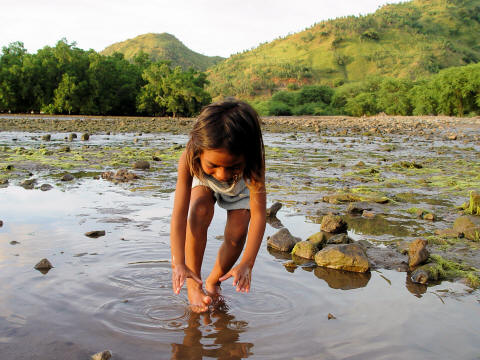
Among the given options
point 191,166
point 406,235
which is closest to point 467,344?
point 191,166

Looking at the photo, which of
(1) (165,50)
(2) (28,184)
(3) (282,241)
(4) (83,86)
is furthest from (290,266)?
(1) (165,50)

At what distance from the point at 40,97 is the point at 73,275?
137 ft

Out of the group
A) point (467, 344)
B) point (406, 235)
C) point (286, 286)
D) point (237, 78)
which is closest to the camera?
point (467, 344)

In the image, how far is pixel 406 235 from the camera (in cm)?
386

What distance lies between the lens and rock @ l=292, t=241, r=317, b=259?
3323 millimetres

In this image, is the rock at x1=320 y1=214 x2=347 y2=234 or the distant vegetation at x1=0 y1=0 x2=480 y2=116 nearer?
the rock at x1=320 y1=214 x2=347 y2=234

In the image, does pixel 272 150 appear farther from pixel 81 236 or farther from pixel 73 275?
pixel 73 275

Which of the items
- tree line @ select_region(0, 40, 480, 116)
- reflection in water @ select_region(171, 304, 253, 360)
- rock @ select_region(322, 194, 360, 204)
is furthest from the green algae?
tree line @ select_region(0, 40, 480, 116)

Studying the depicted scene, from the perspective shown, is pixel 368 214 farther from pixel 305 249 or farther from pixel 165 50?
pixel 165 50

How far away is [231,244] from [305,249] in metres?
0.84

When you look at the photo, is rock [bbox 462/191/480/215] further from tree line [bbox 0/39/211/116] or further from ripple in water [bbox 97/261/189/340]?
tree line [bbox 0/39/211/116]

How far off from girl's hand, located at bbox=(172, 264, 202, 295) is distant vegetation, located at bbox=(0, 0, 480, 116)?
26.2 m

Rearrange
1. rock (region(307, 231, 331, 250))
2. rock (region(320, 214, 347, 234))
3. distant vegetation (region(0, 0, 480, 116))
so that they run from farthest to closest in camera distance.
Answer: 1. distant vegetation (region(0, 0, 480, 116))
2. rock (region(320, 214, 347, 234))
3. rock (region(307, 231, 331, 250))

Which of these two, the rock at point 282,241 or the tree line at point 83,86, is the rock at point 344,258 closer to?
the rock at point 282,241
